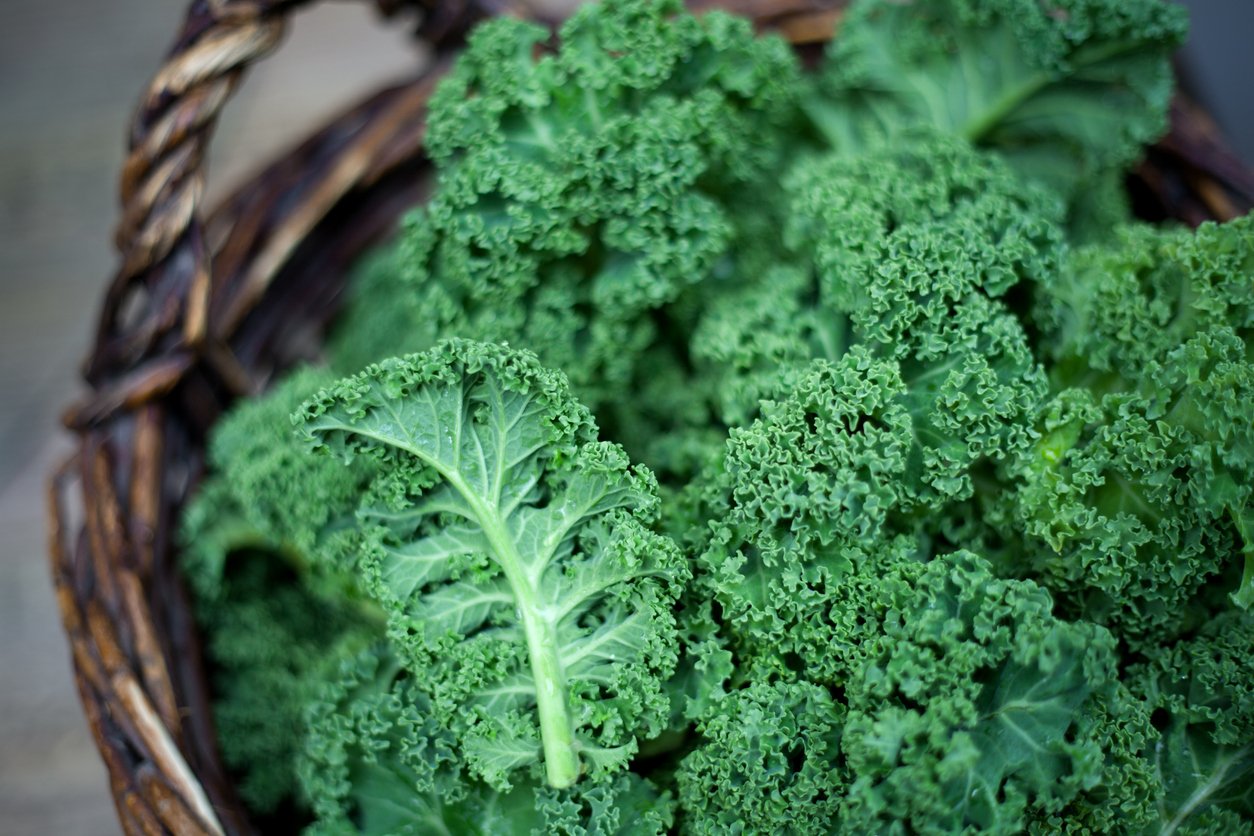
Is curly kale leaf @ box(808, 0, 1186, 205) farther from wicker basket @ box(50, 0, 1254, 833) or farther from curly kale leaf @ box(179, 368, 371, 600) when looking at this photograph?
curly kale leaf @ box(179, 368, 371, 600)

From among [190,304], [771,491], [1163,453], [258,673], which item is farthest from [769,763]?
[190,304]

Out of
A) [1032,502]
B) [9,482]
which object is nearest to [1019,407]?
[1032,502]

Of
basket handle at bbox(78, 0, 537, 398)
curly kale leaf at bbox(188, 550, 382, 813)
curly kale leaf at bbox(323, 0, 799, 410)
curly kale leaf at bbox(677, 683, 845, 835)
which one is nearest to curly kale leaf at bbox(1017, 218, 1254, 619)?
curly kale leaf at bbox(677, 683, 845, 835)

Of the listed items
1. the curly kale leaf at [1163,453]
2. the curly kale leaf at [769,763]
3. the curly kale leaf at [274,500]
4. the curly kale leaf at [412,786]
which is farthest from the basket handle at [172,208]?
the curly kale leaf at [1163,453]

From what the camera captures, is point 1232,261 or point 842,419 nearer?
point 842,419

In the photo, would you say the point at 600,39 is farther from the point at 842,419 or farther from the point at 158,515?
the point at 158,515

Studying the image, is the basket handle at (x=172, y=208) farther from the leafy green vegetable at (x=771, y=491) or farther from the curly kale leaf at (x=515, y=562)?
the curly kale leaf at (x=515, y=562)
